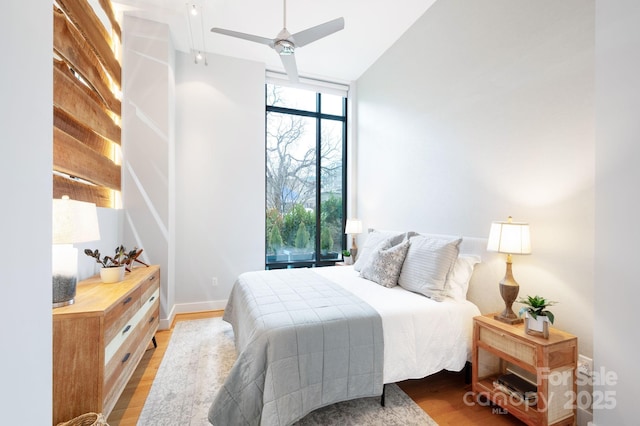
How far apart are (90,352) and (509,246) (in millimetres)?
2475

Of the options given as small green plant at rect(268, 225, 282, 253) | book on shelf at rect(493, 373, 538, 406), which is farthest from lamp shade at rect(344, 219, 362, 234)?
book on shelf at rect(493, 373, 538, 406)

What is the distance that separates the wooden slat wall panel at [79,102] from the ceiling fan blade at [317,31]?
1.59 meters

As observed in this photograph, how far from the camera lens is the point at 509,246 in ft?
6.10

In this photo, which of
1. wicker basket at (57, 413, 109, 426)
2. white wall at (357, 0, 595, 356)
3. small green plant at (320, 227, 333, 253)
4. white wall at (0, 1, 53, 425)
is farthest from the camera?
small green plant at (320, 227, 333, 253)

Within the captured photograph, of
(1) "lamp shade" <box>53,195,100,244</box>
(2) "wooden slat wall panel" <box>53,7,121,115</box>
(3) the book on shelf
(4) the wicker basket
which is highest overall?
(2) "wooden slat wall panel" <box>53,7,121,115</box>

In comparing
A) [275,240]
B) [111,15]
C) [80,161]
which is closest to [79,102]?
[80,161]

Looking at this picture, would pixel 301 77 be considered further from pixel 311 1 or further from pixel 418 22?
pixel 418 22

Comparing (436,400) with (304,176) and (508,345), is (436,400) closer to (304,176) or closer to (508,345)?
(508,345)

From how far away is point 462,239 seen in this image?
2434 millimetres

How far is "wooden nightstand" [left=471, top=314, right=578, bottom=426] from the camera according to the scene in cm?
156

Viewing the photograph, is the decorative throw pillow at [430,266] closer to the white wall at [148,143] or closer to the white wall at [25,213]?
the white wall at [25,213]

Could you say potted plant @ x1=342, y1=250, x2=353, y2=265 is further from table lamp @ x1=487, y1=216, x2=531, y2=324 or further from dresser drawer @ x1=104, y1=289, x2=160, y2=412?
dresser drawer @ x1=104, y1=289, x2=160, y2=412

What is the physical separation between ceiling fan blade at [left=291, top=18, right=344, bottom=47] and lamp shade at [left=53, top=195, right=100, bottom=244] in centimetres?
189

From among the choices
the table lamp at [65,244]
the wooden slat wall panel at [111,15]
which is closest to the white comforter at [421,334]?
the table lamp at [65,244]
